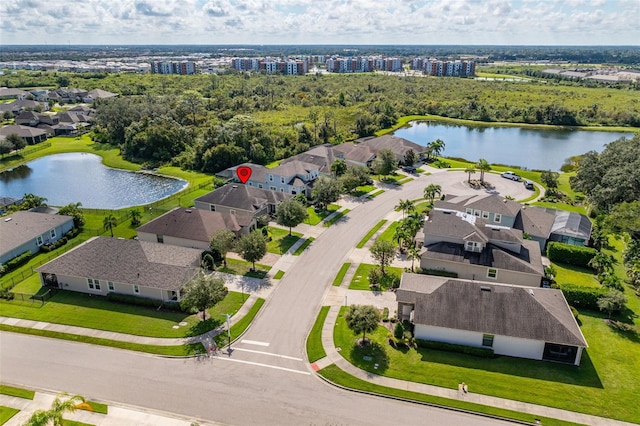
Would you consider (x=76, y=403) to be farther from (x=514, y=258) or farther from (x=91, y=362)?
(x=514, y=258)

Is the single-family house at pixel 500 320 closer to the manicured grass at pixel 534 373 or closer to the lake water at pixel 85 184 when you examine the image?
the manicured grass at pixel 534 373

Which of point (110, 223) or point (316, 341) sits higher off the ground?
point (110, 223)

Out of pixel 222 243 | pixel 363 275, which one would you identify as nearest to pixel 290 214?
pixel 222 243

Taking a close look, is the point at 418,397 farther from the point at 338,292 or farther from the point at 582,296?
the point at 582,296

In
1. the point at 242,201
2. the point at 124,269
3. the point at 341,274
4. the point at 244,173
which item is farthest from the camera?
the point at 244,173

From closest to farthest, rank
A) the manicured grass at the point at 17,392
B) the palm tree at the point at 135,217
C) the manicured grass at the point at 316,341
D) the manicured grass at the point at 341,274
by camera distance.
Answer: the manicured grass at the point at 17,392, the manicured grass at the point at 316,341, the manicured grass at the point at 341,274, the palm tree at the point at 135,217

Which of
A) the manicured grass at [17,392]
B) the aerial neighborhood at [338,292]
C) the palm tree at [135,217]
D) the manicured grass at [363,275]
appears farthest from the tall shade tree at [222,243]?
the manicured grass at [17,392]

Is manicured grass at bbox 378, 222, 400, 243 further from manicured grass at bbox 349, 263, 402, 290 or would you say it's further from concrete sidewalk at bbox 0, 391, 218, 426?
concrete sidewalk at bbox 0, 391, 218, 426
